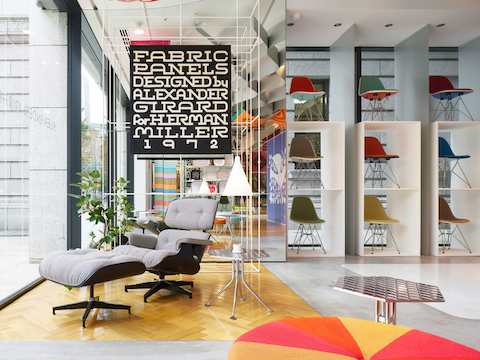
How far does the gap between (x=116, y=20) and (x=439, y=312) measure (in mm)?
4765

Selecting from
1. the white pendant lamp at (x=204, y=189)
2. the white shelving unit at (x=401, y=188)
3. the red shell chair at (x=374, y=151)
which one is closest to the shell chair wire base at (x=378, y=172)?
the white shelving unit at (x=401, y=188)

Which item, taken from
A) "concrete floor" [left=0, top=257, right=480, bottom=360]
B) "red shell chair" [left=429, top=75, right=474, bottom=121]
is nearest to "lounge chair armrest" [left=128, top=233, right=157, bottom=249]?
"concrete floor" [left=0, top=257, right=480, bottom=360]

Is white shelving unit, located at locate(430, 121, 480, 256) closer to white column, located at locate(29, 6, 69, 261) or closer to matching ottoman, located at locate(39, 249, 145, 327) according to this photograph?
matching ottoman, located at locate(39, 249, 145, 327)

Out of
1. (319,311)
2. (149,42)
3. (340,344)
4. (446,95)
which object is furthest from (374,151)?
(340,344)

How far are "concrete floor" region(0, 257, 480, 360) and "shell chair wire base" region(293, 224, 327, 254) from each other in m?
1.47

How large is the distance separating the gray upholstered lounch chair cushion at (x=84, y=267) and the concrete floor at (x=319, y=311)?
1.42ft

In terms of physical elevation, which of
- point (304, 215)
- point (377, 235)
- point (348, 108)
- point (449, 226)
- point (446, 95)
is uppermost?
point (446, 95)

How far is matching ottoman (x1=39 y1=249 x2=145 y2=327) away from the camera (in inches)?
105

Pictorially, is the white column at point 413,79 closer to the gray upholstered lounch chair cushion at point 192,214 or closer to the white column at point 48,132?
the gray upholstered lounch chair cushion at point 192,214

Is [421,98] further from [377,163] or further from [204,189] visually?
[204,189]

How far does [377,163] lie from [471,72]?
84.7 inches

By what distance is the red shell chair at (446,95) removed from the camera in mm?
5820

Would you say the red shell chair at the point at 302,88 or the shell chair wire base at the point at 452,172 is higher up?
the red shell chair at the point at 302,88

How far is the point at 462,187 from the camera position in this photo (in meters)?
6.00
